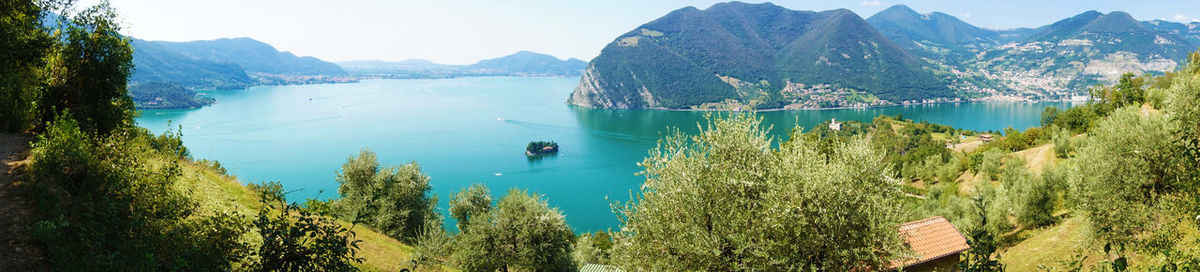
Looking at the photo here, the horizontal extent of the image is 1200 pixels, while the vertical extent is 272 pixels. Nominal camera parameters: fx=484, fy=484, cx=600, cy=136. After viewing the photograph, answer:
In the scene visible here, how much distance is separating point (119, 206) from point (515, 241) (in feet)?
49.8

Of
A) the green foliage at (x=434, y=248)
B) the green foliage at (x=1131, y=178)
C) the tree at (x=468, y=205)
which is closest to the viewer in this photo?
the green foliage at (x=1131, y=178)

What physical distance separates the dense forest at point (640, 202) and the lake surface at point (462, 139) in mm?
18730

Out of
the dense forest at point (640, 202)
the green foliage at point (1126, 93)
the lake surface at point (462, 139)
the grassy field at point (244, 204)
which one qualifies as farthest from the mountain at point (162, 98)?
the green foliage at point (1126, 93)

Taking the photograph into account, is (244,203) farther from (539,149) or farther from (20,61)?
(539,149)

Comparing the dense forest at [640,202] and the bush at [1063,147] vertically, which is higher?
the dense forest at [640,202]

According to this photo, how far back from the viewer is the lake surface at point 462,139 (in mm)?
67062

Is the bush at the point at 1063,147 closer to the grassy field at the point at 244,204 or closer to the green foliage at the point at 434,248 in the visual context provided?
the green foliage at the point at 434,248

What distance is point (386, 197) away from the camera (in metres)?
27.0

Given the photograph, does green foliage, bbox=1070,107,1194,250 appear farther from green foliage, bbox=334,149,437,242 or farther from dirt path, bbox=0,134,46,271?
green foliage, bbox=334,149,437,242

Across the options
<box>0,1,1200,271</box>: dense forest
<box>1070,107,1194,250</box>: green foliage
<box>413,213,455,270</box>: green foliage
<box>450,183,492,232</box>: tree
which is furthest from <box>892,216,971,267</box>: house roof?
<box>450,183,492,232</box>: tree

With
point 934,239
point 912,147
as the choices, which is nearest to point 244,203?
point 934,239

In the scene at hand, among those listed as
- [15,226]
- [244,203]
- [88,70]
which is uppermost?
[88,70]

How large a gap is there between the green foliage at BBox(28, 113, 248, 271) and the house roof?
17.7 meters

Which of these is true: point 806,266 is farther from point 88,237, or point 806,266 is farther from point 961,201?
point 961,201
